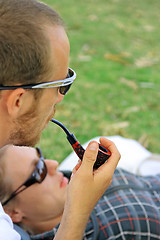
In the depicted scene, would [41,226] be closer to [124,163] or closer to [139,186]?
[139,186]

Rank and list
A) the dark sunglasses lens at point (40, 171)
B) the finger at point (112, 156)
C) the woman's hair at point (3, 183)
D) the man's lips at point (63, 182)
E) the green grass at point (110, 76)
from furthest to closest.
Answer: the green grass at point (110, 76)
the man's lips at point (63, 182)
the dark sunglasses lens at point (40, 171)
the woman's hair at point (3, 183)
the finger at point (112, 156)

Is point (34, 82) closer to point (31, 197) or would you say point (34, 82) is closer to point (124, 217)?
point (31, 197)

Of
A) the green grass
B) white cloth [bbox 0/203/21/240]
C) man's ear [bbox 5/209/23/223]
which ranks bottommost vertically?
the green grass

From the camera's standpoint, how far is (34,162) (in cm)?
247

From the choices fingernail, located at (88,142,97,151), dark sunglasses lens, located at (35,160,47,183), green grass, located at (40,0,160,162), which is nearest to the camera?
fingernail, located at (88,142,97,151)

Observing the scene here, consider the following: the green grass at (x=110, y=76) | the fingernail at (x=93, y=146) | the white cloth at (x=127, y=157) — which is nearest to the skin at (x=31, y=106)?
the fingernail at (x=93, y=146)

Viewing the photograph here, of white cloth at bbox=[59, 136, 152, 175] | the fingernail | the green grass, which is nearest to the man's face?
the fingernail

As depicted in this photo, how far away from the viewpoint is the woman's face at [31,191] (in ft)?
7.68

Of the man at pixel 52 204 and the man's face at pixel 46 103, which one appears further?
the man at pixel 52 204

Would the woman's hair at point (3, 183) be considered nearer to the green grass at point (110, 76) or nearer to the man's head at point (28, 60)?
the man's head at point (28, 60)

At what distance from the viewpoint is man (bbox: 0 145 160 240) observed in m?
2.31

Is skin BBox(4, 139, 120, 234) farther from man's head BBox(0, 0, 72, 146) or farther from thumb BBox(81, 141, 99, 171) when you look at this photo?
thumb BBox(81, 141, 99, 171)

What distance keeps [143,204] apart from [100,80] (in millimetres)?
3452

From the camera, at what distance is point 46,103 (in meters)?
1.67
